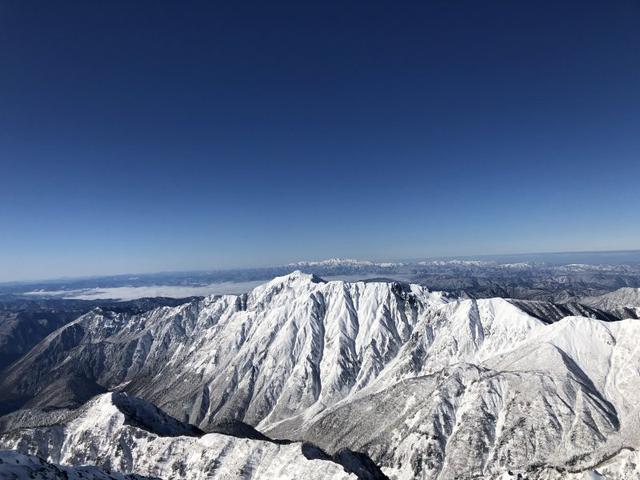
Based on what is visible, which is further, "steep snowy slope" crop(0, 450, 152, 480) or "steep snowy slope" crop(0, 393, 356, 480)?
"steep snowy slope" crop(0, 393, 356, 480)

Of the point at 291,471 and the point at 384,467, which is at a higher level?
the point at 291,471

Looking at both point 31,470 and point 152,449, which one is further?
point 152,449

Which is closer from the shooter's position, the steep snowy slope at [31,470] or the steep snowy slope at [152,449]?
the steep snowy slope at [31,470]

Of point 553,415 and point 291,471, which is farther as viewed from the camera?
point 553,415

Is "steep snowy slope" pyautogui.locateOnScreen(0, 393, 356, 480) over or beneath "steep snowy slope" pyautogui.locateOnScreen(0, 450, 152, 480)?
beneath

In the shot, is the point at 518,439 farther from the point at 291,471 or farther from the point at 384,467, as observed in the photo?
the point at 291,471

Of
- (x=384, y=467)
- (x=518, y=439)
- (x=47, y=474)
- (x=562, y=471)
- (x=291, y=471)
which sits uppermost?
(x=47, y=474)

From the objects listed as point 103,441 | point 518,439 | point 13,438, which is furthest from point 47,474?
point 518,439

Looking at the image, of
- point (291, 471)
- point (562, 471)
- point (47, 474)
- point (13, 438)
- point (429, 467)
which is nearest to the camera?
point (47, 474)
